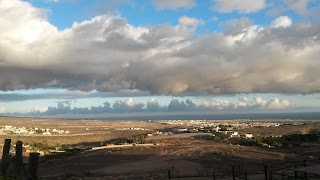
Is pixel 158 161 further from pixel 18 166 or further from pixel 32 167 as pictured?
pixel 32 167

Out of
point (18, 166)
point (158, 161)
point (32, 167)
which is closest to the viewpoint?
point (32, 167)

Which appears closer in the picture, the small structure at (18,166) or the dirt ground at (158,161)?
the small structure at (18,166)

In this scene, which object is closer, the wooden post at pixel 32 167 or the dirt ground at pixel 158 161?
the wooden post at pixel 32 167

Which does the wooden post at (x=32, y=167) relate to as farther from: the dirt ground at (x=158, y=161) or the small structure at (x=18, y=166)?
the dirt ground at (x=158, y=161)

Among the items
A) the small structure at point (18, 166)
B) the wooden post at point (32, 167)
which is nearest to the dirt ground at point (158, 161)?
the small structure at point (18, 166)

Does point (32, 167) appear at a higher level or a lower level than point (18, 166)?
higher

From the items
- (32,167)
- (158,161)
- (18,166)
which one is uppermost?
(32,167)

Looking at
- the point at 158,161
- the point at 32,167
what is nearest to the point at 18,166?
the point at 32,167

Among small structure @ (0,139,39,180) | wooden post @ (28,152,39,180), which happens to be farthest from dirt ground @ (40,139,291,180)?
wooden post @ (28,152,39,180)

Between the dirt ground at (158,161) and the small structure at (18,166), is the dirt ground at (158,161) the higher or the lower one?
the lower one

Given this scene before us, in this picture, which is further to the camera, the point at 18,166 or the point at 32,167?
the point at 18,166

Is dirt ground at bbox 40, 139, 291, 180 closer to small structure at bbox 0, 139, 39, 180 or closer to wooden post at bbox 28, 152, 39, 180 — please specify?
small structure at bbox 0, 139, 39, 180

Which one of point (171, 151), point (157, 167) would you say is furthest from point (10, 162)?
point (171, 151)
